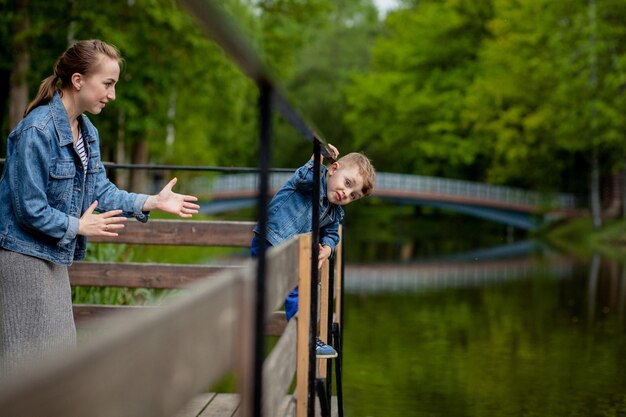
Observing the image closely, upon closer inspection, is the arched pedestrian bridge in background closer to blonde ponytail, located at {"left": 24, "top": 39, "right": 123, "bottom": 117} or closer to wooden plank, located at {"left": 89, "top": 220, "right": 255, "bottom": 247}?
wooden plank, located at {"left": 89, "top": 220, "right": 255, "bottom": 247}

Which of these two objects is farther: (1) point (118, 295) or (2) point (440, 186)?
(2) point (440, 186)

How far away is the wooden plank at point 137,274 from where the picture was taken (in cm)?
579

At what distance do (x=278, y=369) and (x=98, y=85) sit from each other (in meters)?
0.99

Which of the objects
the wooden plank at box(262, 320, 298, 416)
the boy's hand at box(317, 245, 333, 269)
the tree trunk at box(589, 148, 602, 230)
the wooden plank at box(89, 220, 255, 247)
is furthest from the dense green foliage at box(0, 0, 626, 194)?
the wooden plank at box(262, 320, 298, 416)

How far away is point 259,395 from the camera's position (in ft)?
6.29

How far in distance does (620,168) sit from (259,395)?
29.5 meters

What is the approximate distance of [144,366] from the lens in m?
1.22

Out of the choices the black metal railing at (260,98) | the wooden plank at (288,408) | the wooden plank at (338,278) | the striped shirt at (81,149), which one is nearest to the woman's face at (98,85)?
the striped shirt at (81,149)

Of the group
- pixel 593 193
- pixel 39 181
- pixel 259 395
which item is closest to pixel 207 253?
pixel 39 181

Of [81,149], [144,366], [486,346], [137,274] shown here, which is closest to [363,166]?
[81,149]

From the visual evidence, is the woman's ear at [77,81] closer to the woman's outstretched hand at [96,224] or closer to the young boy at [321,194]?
the woman's outstretched hand at [96,224]

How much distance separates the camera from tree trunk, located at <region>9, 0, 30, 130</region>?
44.7 ft

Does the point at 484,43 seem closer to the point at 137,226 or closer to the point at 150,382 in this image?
the point at 137,226

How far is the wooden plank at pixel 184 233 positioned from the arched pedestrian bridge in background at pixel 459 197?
28056 mm
